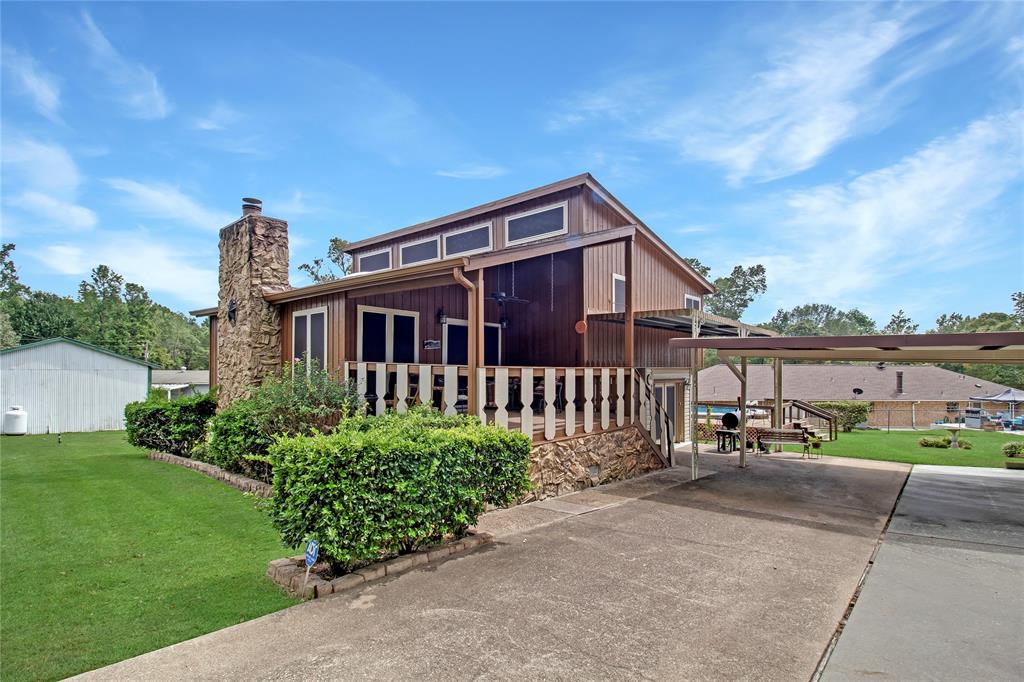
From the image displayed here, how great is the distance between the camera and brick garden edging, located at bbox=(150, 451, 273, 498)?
7452 mm

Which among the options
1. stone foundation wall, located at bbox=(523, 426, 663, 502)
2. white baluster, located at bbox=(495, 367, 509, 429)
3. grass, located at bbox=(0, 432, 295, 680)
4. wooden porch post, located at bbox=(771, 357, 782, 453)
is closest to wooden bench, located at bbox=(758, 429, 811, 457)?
wooden porch post, located at bbox=(771, 357, 782, 453)

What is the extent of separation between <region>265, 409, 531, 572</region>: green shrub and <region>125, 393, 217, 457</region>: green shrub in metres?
8.09

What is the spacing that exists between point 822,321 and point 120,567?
93.9 meters

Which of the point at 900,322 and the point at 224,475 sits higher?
the point at 900,322

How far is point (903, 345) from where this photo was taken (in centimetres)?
660

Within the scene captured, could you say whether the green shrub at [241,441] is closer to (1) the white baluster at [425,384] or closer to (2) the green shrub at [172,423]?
(2) the green shrub at [172,423]

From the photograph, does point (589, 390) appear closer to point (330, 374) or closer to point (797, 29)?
point (330, 374)

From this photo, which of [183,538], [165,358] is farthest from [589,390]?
[165,358]

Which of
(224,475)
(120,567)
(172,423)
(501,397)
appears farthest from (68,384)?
(501,397)

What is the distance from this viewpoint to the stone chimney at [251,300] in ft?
33.9

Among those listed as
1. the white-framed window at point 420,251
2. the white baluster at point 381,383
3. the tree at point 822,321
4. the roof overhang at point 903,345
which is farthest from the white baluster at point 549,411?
the tree at point 822,321

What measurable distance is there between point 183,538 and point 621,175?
46.7 ft

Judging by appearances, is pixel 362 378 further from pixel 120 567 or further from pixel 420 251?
pixel 420 251

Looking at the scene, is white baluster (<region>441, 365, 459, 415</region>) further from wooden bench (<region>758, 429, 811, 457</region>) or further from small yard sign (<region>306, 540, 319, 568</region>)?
wooden bench (<region>758, 429, 811, 457</region>)
